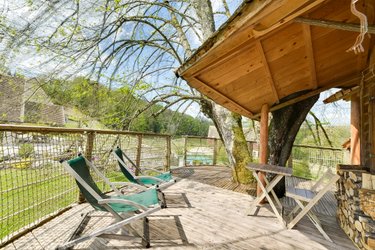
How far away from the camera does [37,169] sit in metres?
2.67

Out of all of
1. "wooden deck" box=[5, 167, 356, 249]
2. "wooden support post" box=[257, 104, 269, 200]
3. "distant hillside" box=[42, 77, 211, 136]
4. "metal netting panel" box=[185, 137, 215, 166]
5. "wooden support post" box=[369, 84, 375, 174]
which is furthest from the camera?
"metal netting panel" box=[185, 137, 215, 166]

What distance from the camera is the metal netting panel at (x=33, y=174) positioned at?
7.55ft

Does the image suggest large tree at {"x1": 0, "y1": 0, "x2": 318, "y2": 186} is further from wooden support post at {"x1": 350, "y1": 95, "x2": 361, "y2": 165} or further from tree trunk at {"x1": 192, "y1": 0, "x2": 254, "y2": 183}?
wooden support post at {"x1": 350, "y1": 95, "x2": 361, "y2": 165}

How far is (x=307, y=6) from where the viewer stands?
184 centimetres

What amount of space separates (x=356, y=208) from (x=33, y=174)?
399 centimetres

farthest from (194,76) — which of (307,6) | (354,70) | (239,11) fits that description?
(354,70)

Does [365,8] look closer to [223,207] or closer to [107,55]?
[223,207]

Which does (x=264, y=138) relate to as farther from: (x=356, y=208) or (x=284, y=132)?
(x=356, y=208)

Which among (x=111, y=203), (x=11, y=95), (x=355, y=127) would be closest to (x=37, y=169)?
(x=111, y=203)

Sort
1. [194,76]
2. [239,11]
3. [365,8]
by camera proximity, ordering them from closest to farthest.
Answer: [239,11] → [365,8] → [194,76]

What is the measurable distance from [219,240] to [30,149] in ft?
8.46

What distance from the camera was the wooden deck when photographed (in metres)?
2.51

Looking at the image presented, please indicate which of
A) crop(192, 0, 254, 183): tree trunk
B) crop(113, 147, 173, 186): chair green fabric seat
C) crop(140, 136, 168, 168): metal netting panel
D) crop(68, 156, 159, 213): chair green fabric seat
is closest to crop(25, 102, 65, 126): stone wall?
crop(140, 136, 168, 168): metal netting panel

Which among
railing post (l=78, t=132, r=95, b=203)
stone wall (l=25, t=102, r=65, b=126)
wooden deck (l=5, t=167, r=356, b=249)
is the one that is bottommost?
wooden deck (l=5, t=167, r=356, b=249)
